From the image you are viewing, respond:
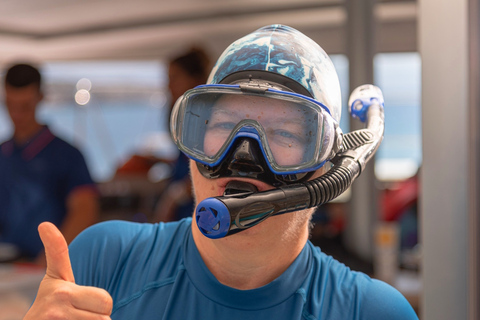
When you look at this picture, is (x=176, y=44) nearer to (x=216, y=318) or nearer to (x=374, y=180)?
(x=374, y=180)

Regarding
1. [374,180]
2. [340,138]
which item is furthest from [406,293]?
[340,138]

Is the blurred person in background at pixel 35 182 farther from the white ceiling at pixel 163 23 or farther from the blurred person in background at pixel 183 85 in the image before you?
the white ceiling at pixel 163 23

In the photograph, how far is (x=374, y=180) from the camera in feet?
13.7

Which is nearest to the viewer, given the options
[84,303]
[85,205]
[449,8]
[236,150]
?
[84,303]

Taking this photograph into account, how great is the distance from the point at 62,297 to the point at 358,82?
361cm

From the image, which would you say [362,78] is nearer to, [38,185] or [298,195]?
[38,185]

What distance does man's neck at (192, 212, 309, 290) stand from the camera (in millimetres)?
974

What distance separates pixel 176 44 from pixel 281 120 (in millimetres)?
5649

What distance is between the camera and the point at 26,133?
2826mm

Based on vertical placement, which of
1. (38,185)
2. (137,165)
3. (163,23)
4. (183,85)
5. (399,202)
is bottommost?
(399,202)

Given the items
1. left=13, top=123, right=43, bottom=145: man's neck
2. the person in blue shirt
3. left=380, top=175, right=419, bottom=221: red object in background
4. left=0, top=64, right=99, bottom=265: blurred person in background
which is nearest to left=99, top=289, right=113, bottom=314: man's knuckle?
the person in blue shirt

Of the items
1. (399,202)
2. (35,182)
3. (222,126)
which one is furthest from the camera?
(399,202)

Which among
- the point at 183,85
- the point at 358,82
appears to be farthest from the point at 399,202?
the point at 183,85

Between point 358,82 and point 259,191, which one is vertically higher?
point 358,82
